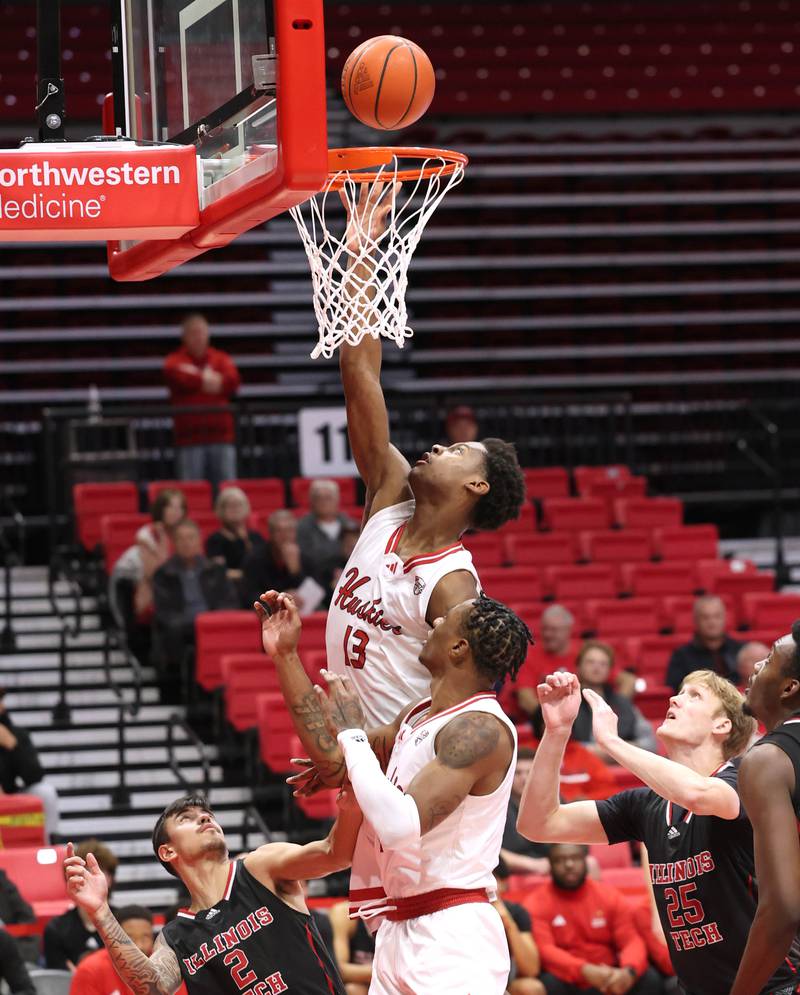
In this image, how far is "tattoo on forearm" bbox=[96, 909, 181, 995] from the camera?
15.6 ft

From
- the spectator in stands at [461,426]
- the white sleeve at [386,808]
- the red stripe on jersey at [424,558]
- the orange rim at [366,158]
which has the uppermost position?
the orange rim at [366,158]

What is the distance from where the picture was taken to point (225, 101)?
14.0 ft

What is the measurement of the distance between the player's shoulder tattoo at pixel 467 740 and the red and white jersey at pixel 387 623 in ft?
1.85

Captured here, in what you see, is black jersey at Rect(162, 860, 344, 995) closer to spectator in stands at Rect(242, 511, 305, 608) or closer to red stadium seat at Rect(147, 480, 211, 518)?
spectator in stands at Rect(242, 511, 305, 608)

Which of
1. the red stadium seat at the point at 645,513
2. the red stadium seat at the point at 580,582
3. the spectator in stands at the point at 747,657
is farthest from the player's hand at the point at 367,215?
the red stadium seat at the point at 645,513

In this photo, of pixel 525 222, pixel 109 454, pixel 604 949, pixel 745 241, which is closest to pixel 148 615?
pixel 109 454

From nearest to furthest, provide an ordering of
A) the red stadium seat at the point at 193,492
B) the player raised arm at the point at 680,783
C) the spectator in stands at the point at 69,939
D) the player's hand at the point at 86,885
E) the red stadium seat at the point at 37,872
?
the player raised arm at the point at 680,783 < the player's hand at the point at 86,885 < the spectator in stands at the point at 69,939 < the red stadium seat at the point at 37,872 < the red stadium seat at the point at 193,492

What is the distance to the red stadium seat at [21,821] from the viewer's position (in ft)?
27.9

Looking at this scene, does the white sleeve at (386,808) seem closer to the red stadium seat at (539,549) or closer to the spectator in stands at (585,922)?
the spectator in stands at (585,922)

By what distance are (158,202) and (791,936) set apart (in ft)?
7.32

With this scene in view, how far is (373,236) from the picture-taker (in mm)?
5008

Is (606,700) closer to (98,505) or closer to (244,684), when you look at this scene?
(244,684)

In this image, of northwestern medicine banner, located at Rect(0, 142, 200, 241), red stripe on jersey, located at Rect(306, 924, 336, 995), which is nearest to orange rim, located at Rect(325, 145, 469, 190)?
northwestern medicine banner, located at Rect(0, 142, 200, 241)

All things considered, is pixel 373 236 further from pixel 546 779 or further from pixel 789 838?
pixel 789 838
